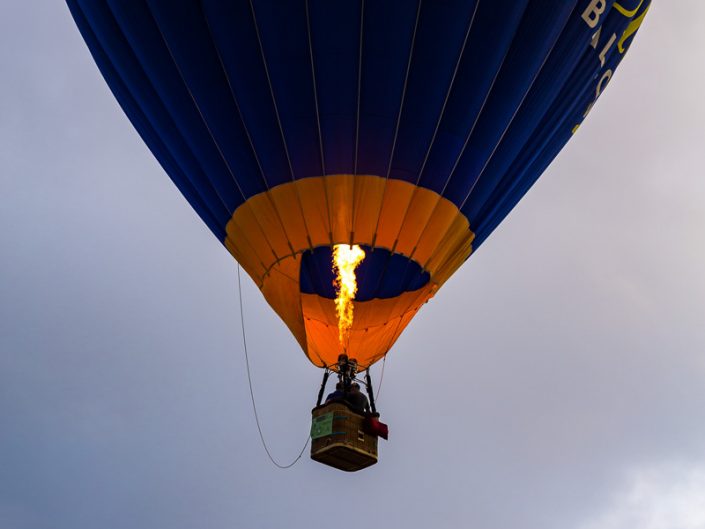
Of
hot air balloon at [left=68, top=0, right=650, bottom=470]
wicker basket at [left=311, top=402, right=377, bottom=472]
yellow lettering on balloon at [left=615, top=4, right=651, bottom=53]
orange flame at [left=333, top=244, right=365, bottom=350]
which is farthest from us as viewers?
yellow lettering on balloon at [left=615, top=4, right=651, bottom=53]

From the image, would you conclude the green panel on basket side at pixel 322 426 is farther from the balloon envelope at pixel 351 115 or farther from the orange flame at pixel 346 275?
the orange flame at pixel 346 275

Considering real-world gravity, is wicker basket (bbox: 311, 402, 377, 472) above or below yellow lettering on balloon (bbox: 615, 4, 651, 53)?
below

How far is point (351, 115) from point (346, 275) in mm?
1610

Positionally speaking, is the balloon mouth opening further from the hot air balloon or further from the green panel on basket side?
the green panel on basket side

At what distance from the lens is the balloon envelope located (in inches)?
329

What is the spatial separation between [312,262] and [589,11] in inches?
152

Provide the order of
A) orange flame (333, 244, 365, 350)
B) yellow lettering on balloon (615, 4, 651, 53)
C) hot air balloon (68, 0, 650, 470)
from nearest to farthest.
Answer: hot air balloon (68, 0, 650, 470), orange flame (333, 244, 365, 350), yellow lettering on balloon (615, 4, 651, 53)

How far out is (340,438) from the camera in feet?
26.2

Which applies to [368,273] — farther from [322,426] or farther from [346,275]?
[322,426]


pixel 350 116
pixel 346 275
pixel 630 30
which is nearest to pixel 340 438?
pixel 346 275

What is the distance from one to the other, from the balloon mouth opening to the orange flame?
37 mm

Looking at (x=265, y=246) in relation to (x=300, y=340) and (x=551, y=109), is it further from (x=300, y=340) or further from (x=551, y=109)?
(x=551, y=109)

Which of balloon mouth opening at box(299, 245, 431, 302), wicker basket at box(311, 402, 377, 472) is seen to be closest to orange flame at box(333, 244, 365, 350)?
balloon mouth opening at box(299, 245, 431, 302)

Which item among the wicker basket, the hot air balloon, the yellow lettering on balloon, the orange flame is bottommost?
the wicker basket
